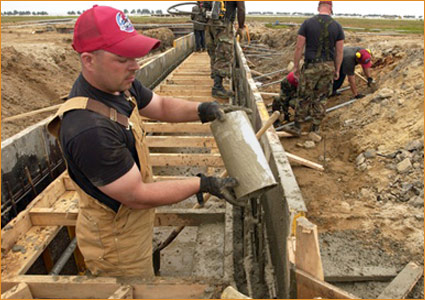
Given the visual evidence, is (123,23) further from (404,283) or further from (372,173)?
(372,173)

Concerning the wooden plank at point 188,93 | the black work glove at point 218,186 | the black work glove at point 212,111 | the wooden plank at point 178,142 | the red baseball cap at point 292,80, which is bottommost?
the wooden plank at point 178,142

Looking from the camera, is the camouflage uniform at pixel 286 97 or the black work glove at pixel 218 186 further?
the camouflage uniform at pixel 286 97

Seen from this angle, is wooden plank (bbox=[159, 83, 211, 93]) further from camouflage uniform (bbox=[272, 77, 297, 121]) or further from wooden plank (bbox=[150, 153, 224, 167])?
wooden plank (bbox=[150, 153, 224, 167])

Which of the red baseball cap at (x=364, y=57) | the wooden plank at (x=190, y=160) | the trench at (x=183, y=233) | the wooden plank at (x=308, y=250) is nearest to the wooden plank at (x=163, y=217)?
the trench at (x=183, y=233)

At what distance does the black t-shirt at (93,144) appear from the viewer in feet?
5.56

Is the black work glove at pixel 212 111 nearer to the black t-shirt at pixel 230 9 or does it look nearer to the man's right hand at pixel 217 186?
the man's right hand at pixel 217 186

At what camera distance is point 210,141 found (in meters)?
4.40

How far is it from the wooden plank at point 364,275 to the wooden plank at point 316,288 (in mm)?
1347

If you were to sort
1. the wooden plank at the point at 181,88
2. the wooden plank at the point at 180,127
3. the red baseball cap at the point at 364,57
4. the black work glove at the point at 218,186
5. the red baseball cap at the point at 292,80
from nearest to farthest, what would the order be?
the black work glove at the point at 218,186
the wooden plank at the point at 180,127
the red baseball cap at the point at 292,80
the red baseball cap at the point at 364,57
the wooden plank at the point at 181,88

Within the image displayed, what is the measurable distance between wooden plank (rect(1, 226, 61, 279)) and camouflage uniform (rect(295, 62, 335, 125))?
4436 mm

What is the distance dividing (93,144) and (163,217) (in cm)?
146

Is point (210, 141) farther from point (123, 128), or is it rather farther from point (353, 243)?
point (123, 128)

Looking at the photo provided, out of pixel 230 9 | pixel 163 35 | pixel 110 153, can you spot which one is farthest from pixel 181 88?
pixel 163 35

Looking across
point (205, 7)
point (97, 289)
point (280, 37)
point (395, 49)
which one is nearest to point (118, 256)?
point (97, 289)
